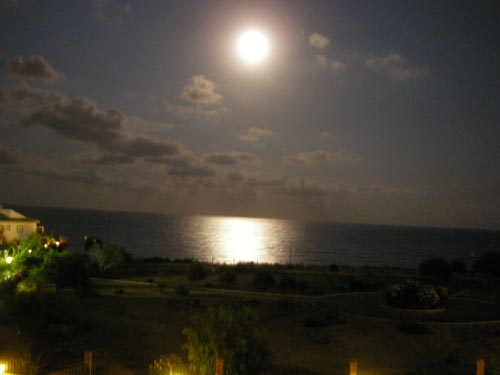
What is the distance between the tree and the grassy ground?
9.96 ft

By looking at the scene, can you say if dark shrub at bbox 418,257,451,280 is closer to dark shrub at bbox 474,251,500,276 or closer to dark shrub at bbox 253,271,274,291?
dark shrub at bbox 474,251,500,276

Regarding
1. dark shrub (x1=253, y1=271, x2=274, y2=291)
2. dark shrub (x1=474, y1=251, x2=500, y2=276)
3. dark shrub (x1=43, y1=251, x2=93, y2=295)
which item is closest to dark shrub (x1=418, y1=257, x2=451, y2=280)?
dark shrub (x1=474, y1=251, x2=500, y2=276)

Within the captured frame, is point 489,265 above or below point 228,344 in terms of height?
above

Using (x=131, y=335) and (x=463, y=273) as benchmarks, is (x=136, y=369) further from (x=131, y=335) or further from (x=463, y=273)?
(x=463, y=273)

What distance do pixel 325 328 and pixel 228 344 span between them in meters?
8.47

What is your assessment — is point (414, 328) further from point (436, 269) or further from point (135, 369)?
point (436, 269)

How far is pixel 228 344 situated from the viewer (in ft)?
36.6

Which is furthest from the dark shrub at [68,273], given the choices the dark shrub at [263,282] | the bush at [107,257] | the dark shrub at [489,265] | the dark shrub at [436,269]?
the dark shrub at [489,265]

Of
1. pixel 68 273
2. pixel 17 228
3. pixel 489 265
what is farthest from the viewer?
pixel 17 228

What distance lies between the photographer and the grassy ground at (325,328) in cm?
1562

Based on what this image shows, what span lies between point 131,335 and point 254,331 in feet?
26.3

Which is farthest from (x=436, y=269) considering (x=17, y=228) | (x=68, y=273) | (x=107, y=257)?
(x=17, y=228)

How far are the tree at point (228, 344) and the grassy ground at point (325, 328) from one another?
120 inches

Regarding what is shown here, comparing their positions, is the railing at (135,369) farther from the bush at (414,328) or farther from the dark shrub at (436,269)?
the dark shrub at (436,269)
